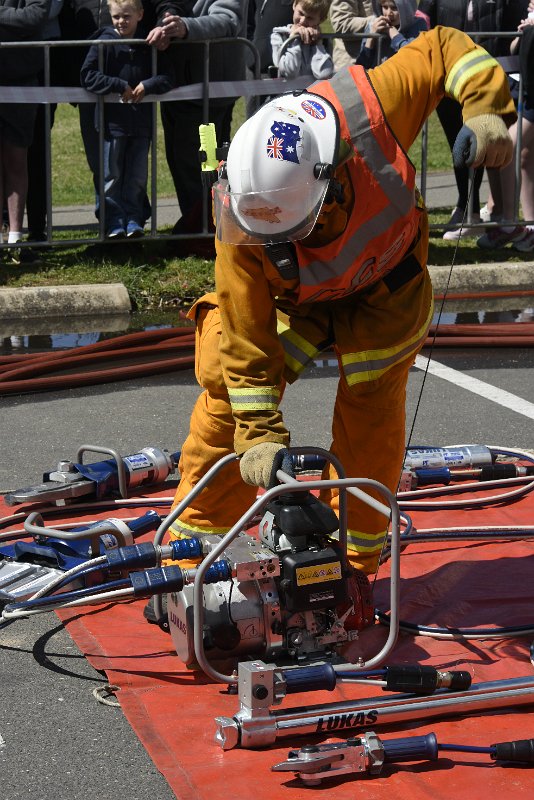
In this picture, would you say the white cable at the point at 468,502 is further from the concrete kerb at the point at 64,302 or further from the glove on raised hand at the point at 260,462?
the concrete kerb at the point at 64,302

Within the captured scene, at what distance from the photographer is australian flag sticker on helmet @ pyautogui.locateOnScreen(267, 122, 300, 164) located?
12.0ft

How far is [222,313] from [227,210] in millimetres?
345

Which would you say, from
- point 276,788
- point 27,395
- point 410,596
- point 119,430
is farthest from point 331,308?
point 27,395

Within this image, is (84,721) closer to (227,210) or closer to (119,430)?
(227,210)

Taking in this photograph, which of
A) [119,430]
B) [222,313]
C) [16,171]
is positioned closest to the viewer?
[222,313]

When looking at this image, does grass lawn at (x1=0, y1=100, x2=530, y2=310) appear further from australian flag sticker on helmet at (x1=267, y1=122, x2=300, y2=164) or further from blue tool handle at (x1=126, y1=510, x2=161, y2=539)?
australian flag sticker on helmet at (x1=267, y1=122, x2=300, y2=164)

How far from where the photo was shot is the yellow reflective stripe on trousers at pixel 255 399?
390cm

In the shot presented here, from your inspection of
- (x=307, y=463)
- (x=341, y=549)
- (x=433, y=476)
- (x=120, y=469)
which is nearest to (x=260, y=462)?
(x=341, y=549)

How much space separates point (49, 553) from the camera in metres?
4.58

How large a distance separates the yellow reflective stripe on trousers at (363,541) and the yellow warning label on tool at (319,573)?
2.14 ft

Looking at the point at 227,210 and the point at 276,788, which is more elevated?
the point at 227,210

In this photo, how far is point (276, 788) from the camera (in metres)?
3.28

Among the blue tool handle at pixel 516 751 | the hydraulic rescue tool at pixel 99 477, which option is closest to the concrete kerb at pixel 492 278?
the hydraulic rescue tool at pixel 99 477

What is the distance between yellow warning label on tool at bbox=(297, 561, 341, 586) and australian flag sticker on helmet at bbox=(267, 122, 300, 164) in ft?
3.82
